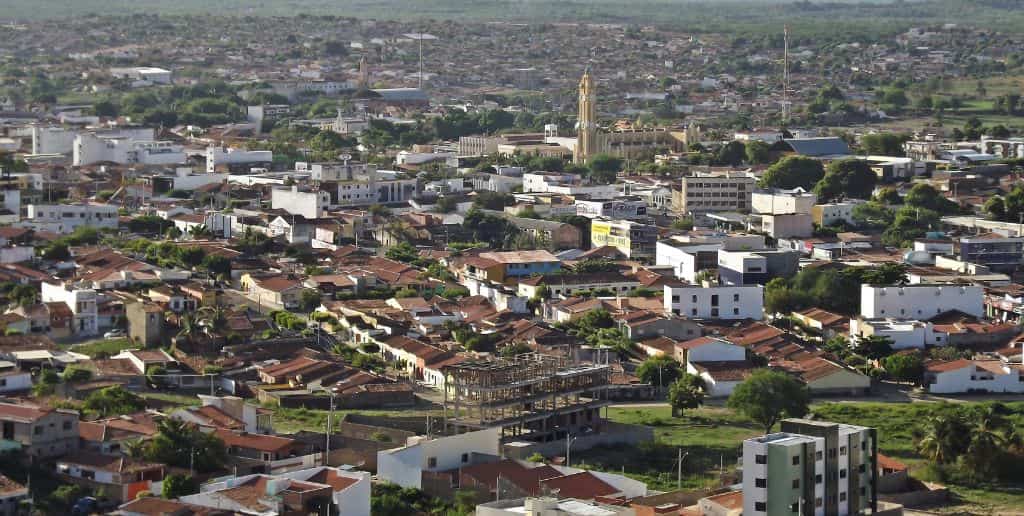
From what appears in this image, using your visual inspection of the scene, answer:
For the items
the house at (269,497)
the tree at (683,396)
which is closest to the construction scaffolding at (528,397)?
the tree at (683,396)

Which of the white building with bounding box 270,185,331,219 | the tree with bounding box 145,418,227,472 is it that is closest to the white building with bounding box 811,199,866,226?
the white building with bounding box 270,185,331,219

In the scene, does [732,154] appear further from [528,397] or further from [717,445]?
[528,397]

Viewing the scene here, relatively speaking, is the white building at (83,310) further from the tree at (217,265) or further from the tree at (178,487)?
the tree at (178,487)

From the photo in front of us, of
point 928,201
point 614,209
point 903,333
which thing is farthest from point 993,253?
point 928,201

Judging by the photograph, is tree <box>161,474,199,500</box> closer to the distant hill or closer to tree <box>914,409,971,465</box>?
tree <box>914,409,971,465</box>

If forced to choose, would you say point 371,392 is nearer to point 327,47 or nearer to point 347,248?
point 347,248
